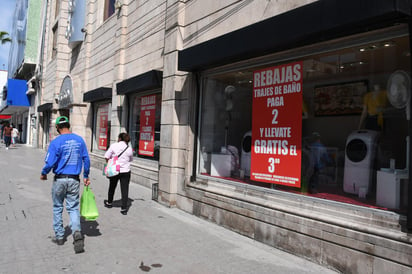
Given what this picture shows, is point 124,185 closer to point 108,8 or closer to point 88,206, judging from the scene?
point 88,206

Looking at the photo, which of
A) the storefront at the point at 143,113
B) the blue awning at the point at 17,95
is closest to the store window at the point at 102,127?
the storefront at the point at 143,113

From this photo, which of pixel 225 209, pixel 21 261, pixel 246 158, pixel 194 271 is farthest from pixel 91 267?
pixel 246 158

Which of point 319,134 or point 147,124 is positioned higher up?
point 147,124

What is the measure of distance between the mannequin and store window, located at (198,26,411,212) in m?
0.01

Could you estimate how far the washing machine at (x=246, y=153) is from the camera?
629 cm

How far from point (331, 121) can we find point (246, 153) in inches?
64.7

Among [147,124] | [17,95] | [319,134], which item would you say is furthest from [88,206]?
[17,95]

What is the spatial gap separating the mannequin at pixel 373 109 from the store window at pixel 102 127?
10.5m

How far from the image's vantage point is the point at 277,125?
18.4 ft

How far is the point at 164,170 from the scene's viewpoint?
7.86 metres

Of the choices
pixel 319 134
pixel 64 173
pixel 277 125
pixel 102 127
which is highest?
pixel 102 127

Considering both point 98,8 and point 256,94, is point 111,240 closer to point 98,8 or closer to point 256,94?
point 256,94

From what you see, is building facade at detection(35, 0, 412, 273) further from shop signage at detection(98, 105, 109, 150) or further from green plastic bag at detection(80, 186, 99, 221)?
shop signage at detection(98, 105, 109, 150)

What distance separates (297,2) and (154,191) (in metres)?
5.30
